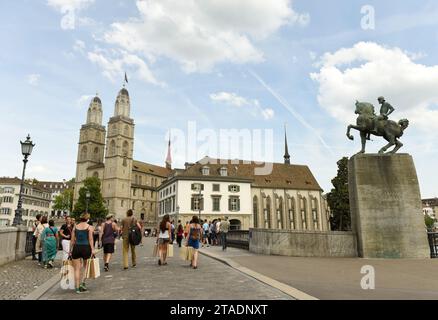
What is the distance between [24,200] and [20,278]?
10517 centimetres

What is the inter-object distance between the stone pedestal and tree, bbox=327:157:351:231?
3387 cm

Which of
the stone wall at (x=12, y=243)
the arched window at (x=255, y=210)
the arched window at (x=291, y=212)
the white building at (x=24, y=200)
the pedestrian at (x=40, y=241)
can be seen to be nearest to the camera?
the stone wall at (x=12, y=243)

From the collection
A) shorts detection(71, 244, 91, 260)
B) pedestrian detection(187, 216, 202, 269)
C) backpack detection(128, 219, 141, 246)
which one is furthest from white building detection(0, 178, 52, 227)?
shorts detection(71, 244, 91, 260)

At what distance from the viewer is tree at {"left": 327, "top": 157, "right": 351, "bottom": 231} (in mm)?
46534

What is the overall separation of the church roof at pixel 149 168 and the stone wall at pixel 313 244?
8553cm

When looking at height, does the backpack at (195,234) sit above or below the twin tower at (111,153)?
below

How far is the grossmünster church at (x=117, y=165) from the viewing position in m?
88.4

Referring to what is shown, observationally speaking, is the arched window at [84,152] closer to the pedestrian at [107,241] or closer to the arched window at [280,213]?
the arched window at [280,213]

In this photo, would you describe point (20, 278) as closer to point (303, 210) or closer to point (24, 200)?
point (303, 210)

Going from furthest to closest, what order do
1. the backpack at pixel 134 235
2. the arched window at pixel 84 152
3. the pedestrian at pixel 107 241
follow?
the arched window at pixel 84 152 < the pedestrian at pixel 107 241 < the backpack at pixel 134 235

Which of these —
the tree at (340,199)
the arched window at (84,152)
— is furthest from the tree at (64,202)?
the tree at (340,199)

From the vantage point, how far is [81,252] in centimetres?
711
